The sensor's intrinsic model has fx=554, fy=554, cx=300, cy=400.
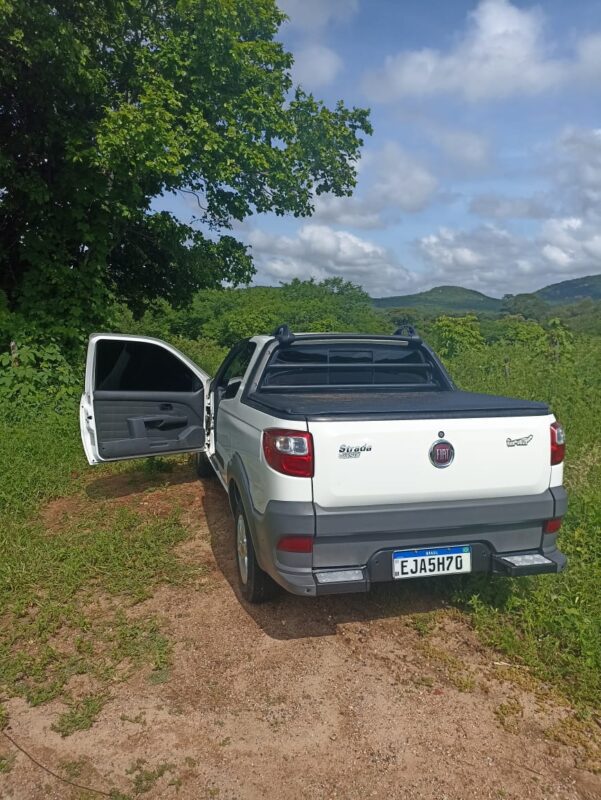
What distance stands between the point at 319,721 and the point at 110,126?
26.7 ft

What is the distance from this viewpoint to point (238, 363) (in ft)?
17.6

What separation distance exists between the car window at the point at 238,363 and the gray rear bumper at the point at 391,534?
1.99 m

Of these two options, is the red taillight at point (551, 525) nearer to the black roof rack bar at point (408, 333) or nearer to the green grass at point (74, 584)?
the black roof rack bar at point (408, 333)

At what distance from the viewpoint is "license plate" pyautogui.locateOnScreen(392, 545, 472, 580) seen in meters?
3.07

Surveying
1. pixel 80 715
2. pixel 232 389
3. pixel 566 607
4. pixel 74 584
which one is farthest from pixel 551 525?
pixel 74 584

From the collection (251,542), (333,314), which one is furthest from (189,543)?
(333,314)

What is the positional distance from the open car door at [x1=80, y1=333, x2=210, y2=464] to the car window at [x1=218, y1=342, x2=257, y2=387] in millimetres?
241

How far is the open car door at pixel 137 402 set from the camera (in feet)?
18.1

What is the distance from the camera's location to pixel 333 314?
46406mm

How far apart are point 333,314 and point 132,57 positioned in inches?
1473

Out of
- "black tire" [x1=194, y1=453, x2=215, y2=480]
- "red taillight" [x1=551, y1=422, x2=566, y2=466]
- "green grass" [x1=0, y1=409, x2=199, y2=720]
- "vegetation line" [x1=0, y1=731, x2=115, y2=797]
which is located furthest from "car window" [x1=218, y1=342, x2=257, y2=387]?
"vegetation line" [x1=0, y1=731, x2=115, y2=797]

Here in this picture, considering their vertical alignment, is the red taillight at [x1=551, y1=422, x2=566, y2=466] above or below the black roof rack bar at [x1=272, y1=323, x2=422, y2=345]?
below

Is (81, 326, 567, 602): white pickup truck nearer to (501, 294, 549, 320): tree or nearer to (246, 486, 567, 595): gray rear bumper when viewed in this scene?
(246, 486, 567, 595): gray rear bumper

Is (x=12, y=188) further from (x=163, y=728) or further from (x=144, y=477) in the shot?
(x=163, y=728)
